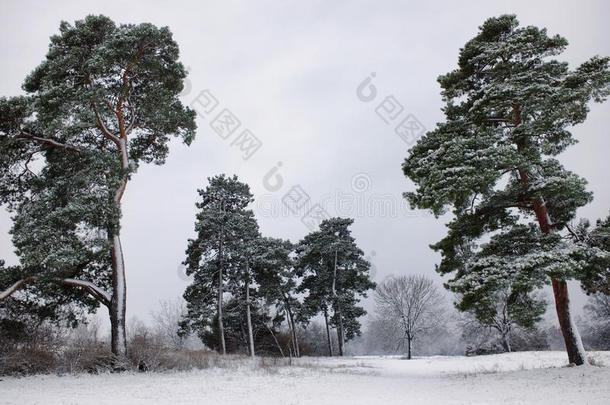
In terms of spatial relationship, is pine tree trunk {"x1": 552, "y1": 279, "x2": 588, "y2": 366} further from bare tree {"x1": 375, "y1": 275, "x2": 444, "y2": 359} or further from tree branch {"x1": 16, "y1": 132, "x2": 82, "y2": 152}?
bare tree {"x1": 375, "y1": 275, "x2": 444, "y2": 359}

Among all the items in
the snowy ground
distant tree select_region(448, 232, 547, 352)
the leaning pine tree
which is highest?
the leaning pine tree

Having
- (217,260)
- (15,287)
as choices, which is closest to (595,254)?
(15,287)

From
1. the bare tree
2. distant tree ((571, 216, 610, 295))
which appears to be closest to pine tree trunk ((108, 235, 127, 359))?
distant tree ((571, 216, 610, 295))

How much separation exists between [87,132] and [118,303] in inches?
299

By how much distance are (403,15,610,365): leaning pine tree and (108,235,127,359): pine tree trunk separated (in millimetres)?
11615

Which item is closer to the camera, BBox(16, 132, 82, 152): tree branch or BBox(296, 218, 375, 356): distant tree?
BBox(16, 132, 82, 152): tree branch

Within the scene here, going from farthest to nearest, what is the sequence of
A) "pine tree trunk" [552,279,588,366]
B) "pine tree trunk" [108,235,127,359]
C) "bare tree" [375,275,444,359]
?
"bare tree" [375,275,444,359], "pine tree trunk" [108,235,127,359], "pine tree trunk" [552,279,588,366]

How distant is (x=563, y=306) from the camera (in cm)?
1190

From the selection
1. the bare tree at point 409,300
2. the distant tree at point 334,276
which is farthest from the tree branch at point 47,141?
the bare tree at point 409,300

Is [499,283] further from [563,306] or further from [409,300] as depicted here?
[409,300]

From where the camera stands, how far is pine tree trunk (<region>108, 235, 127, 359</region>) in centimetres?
1388

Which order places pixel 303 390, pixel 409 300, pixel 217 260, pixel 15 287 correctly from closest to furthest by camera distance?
pixel 303 390 < pixel 15 287 < pixel 217 260 < pixel 409 300

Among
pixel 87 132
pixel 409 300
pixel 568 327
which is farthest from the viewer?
pixel 409 300

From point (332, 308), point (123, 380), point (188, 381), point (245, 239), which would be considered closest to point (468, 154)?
point (188, 381)
